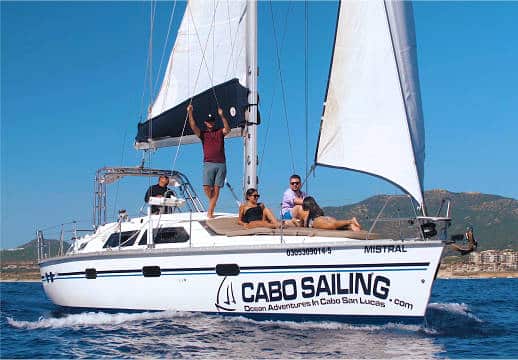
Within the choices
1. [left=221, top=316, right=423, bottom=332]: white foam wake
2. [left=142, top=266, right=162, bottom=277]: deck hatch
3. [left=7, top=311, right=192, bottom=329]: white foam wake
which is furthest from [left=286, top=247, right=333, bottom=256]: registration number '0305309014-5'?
[left=142, top=266, right=162, bottom=277]: deck hatch

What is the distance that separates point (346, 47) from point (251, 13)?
3657 mm

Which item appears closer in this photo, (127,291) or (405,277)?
(405,277)

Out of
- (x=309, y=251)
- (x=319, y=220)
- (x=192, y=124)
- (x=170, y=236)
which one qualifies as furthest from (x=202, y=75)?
(x=309, y=251)

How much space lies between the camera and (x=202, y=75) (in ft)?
55.0

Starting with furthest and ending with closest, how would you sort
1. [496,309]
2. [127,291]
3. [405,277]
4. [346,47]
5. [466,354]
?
[496,309] < [127,291] < [346,47] < [405,277] < [466,354]

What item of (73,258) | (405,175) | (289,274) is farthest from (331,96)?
(73,258)

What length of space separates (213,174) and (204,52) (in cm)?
351

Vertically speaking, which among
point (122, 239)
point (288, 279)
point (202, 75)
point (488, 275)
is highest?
point (202, 75)

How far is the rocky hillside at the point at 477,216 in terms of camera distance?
41.4 ft

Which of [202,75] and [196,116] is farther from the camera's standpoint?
[202,75]

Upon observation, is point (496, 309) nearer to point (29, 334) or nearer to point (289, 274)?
point (289, 274)

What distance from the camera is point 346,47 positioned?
13.1 m

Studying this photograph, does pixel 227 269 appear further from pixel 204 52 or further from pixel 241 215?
pixel 204 52

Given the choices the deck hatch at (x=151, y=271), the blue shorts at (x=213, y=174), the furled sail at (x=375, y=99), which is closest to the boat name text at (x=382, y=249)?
the furled sail at (x=375, y=99)
